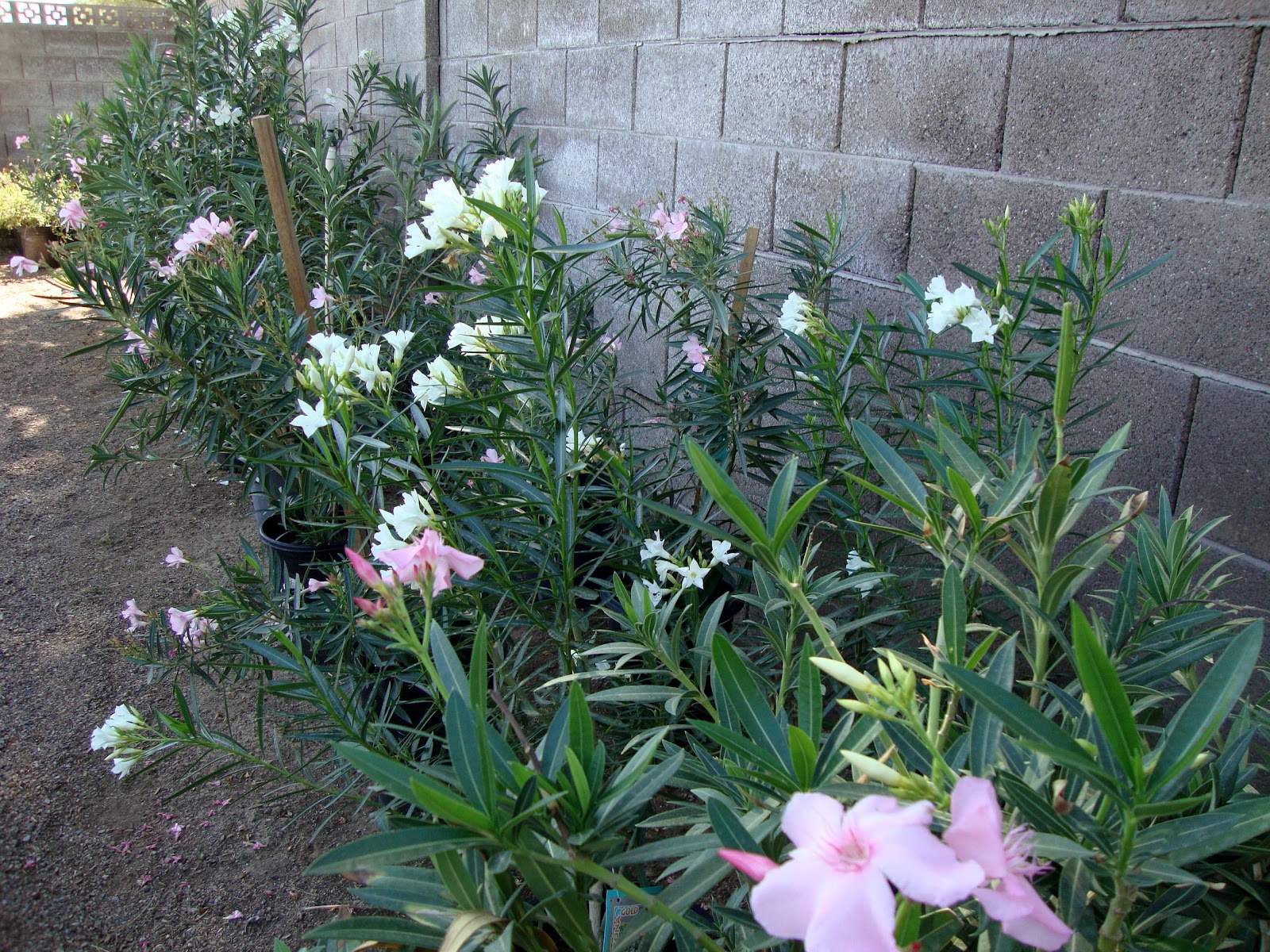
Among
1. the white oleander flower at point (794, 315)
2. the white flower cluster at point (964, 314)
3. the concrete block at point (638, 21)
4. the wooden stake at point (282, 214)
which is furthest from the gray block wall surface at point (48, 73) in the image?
the white flower cluster at point (964, 314)

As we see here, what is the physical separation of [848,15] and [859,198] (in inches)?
14.1

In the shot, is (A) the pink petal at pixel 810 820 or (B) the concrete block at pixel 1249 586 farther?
(B) the concrete block at pixel 1249 586

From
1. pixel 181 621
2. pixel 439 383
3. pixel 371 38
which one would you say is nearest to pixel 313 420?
pixel 439 383

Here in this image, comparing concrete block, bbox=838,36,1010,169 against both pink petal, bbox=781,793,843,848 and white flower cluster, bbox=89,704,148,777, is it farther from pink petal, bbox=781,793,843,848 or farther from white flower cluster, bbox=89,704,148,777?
white flower cluster, bbox=89,704,148,777

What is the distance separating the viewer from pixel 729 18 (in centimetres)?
227

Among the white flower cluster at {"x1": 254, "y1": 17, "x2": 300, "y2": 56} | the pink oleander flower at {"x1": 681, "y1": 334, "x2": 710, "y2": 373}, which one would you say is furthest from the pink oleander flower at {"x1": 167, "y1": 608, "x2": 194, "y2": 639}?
the white flower cluster at {"x1": 254, "y1": 17, "x2": 300, "y2": 56}

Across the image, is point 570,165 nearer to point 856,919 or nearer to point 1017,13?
point 1017,13

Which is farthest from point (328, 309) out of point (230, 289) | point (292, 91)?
point (292, 91)

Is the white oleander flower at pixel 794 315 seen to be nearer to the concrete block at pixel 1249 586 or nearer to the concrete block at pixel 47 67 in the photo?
the concrete block at pixel 1249 586

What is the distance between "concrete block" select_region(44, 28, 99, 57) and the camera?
817 cm

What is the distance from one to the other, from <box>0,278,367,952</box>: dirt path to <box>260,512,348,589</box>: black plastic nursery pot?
43cm

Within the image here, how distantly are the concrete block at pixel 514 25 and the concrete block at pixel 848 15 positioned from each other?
142 cm

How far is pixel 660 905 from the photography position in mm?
532

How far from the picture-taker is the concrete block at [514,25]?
127 inches
